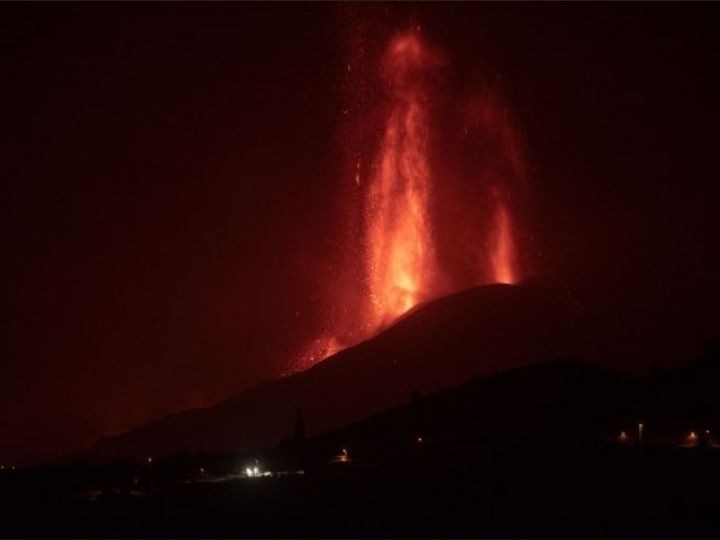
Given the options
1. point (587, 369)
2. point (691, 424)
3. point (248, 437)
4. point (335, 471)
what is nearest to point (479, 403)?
point (587, 369)

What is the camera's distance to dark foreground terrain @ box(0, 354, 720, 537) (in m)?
23.4

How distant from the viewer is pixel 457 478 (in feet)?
97.3

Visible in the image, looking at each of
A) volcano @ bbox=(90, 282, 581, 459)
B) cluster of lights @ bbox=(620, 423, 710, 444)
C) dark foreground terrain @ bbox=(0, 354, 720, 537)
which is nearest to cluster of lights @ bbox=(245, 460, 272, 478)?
dark foreground terrain @ bbox=(0, 354, 720, 537)

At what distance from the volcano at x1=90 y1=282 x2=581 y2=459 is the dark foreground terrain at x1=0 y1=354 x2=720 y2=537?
36.7 meters

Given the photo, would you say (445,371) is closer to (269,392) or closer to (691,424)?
(269,392)

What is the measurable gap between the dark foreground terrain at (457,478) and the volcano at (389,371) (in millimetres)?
36662

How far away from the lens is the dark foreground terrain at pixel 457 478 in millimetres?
23406

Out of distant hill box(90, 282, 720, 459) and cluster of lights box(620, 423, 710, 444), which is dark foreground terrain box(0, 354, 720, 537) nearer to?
cluster of lights box(620, 423, 710, 444)

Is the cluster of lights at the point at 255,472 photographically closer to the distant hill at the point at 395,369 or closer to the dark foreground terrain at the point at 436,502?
the dark foreground terrain at the point at 436,502

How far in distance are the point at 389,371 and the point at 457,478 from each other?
62.7 metres

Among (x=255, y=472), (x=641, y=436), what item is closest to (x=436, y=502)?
(x=255, y=472)

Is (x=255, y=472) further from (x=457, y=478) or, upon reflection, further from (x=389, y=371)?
(x=389, y=371)

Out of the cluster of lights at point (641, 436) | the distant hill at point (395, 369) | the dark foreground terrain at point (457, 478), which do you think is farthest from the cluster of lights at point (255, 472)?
the distant hill at point (395, 369)

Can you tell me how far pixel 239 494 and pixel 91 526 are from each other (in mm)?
5489
